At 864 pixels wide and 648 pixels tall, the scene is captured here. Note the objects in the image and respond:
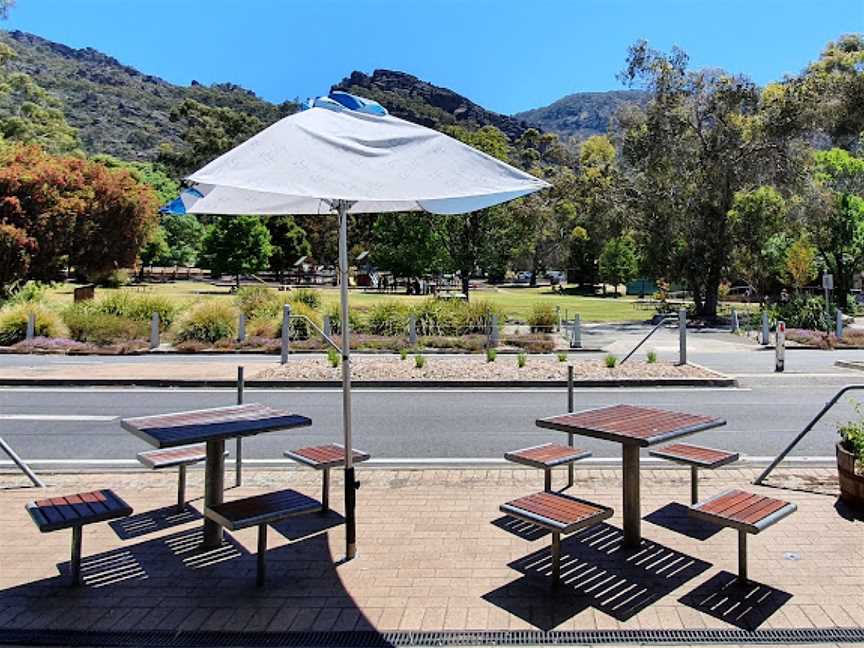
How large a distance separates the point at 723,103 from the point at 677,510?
3219cm

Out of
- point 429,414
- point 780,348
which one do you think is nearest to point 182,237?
point 780,348

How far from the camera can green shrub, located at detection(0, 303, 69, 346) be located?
821 inches

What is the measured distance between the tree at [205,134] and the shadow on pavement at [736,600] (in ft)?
302

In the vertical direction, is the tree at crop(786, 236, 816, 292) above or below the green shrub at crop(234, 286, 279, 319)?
above

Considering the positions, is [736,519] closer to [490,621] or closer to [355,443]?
[490,621]

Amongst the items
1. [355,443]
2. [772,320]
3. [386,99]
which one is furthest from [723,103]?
[386,99]

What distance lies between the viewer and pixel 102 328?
21172mm

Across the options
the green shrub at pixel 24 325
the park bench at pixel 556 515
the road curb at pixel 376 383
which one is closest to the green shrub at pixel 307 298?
the green shrub at pixel 24 325

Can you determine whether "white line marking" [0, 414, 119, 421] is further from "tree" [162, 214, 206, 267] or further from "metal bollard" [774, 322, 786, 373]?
"tree" [162, 214, 206, 267]

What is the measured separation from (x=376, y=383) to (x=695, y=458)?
8.86 m

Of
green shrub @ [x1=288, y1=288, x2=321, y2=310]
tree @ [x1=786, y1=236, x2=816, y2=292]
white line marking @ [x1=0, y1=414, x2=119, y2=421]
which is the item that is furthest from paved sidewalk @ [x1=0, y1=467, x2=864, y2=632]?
tree @ [x1=786, y1=236, x2=816, y2=292]

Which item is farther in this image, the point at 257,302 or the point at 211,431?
the point at 257,302

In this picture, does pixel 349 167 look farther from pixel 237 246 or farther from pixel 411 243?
pixel 237 246

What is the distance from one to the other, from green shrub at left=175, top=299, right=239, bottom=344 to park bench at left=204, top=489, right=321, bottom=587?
671 inches
